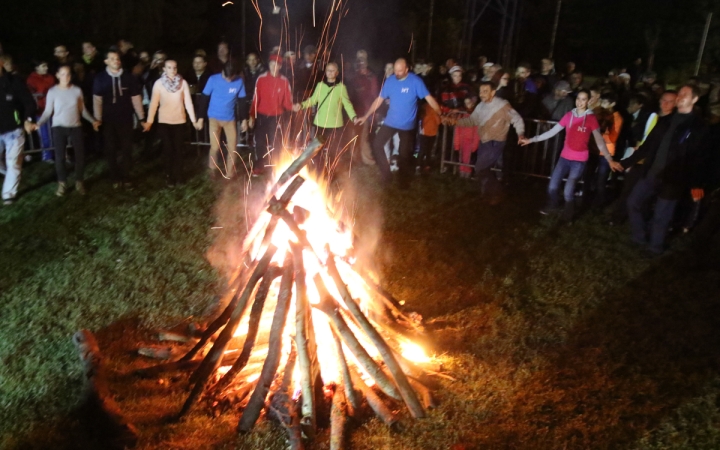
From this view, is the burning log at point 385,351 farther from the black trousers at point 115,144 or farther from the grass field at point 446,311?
the black trousers at point 115,144

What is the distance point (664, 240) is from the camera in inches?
317

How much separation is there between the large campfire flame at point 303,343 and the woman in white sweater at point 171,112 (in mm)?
4790

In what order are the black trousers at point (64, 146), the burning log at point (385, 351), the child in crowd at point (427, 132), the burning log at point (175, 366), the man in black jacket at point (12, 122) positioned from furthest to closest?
1. the child in crowd at point (427, 132)
2. the black trousers at point (64, 146)
3. the man in black jacket at point (12, 122)
4. the burning log at point (175, 366)
5. the burning log at point (385, 351)

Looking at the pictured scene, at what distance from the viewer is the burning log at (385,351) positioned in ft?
15.7

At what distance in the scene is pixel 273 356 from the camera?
4906 mm

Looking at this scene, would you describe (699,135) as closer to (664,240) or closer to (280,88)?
(664,240)

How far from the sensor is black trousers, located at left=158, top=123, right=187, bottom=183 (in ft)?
32.6

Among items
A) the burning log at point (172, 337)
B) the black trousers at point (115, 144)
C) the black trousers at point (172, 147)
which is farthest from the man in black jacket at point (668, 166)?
the black trousers at point (115, 144)

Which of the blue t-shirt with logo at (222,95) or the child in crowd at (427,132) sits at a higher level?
the blue t-shirt with logo at (222,95)

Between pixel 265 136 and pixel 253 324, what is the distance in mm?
5997

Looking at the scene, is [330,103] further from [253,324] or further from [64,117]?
[253,324]

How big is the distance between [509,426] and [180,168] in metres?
7.42

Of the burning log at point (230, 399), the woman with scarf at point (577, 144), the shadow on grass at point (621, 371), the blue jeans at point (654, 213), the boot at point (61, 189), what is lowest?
the burning log at point (230, 399)

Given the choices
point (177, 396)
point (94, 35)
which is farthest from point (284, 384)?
point (94, 35)
